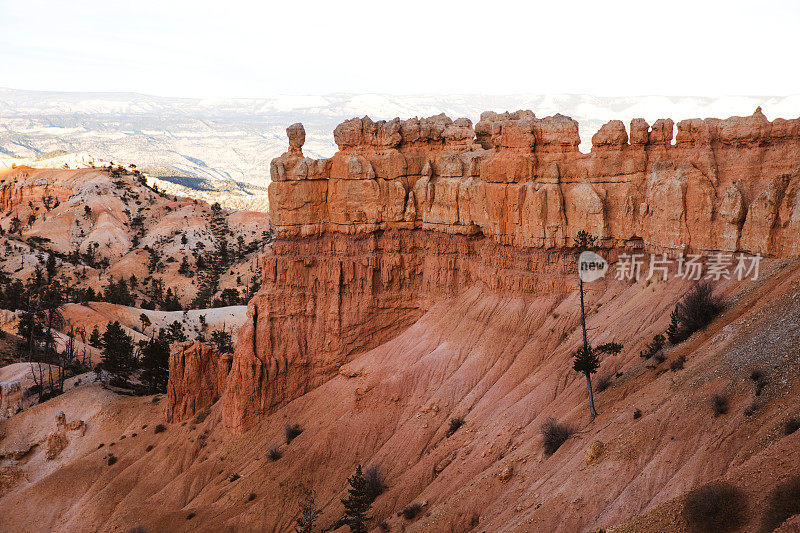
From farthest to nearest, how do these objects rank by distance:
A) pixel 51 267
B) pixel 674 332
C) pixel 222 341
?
1. pixel 51 267
2. pixel 222 341
3. pixel 674 332

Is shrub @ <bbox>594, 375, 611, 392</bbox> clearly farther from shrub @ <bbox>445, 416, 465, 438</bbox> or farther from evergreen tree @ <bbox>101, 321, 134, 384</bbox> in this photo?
evergreen tree @ <bbox>101, 321, 134, 384</bbox>

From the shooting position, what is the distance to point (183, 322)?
246 ft

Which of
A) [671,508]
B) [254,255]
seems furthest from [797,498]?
[254,255]

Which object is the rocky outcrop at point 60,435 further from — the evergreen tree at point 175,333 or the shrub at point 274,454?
the shrub at point 274,454

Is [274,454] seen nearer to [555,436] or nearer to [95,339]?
[555,436]

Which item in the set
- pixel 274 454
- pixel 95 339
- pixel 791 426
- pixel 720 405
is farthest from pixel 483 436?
pixel 95 339

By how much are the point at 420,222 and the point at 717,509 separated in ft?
83.4

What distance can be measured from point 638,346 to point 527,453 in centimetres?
636

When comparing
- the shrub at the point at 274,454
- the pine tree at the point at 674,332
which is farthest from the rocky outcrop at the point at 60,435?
the pine tree at the point at 674,332

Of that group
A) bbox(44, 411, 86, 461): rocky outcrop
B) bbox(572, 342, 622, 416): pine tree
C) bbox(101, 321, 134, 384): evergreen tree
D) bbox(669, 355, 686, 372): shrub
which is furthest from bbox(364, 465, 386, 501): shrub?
bbox(101, 321, 134, 384): evergreen tree

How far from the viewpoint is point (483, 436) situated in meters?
27.6

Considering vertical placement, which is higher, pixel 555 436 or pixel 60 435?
pixel 555 436

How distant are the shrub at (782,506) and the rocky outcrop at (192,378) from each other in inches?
1398

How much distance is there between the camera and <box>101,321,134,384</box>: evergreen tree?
56.7 m
